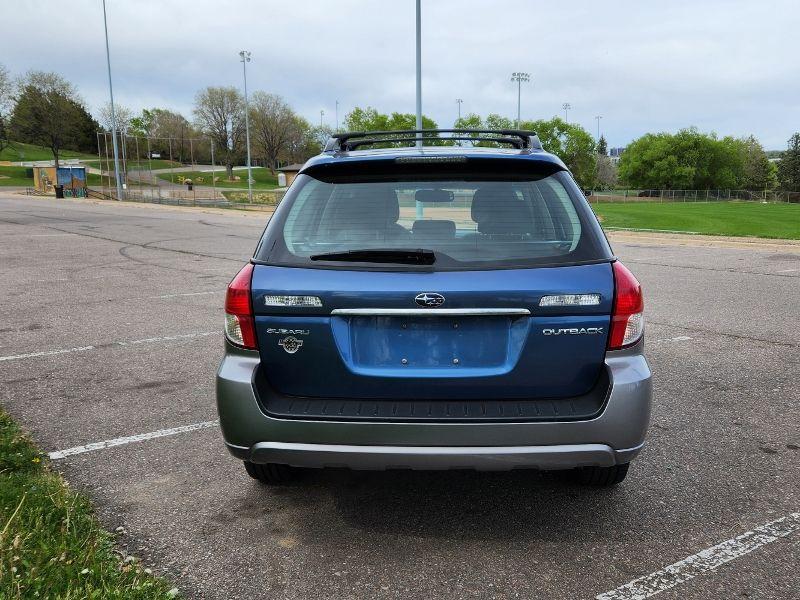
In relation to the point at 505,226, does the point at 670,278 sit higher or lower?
lower

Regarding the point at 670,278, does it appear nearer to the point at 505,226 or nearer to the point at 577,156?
the point at 505,226

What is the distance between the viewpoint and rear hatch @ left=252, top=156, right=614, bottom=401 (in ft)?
9.05

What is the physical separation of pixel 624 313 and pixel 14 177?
9750 cm

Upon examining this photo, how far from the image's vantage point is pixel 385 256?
9.53ft

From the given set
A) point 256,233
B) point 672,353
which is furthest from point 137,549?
point 256,233

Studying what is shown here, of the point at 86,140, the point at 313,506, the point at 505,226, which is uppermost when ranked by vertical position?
the point at 86,140

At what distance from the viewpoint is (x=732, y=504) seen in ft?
11.0

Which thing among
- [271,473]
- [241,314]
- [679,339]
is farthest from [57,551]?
[679,339]

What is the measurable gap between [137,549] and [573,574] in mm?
1796

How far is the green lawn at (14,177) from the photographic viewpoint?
79.6m

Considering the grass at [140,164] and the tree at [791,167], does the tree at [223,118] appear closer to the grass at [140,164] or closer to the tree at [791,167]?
the grass at [140,164]

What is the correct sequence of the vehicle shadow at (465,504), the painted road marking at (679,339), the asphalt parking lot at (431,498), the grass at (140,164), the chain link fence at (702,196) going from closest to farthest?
the asphalt parking lot at (431,498), the vehicle shadow at (465,504), the painted road marking at (679,339), the grass at (140,164), the chain link fence at (702,196)

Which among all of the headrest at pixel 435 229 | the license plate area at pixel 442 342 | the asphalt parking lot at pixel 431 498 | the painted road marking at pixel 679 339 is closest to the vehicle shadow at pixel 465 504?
the asphalt parking lot at pixel 431 498

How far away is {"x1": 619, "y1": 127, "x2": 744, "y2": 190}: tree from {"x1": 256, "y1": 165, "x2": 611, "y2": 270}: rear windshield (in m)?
115
